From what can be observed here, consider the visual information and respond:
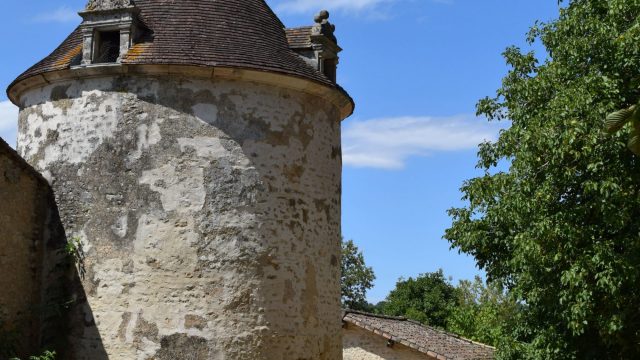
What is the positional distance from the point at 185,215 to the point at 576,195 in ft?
22.7

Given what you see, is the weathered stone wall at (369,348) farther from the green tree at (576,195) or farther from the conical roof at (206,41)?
the conical roof at (206,41)

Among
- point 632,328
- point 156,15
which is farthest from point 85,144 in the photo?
point 632,328

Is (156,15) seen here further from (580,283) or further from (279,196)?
(580,283)

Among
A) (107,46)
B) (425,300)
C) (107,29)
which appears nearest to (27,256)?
(107,46)

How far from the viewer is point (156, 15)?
14219mm

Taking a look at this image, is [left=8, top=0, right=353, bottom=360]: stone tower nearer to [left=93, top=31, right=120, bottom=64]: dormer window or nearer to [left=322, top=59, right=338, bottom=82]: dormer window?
Result: [left=93, top=31, right=120, bottom=64]: dormer window

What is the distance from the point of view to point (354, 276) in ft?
173

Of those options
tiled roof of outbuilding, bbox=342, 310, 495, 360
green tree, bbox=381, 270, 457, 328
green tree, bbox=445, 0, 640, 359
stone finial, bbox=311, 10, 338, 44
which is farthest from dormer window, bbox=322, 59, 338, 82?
green tree, bbox=381, 270, 457, 328

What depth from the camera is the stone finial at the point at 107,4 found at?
44.7 ft

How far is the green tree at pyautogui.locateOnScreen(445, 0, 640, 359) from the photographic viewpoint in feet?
44.7

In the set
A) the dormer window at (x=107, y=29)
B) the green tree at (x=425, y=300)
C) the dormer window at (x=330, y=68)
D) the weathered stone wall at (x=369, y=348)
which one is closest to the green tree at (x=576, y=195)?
the dormer window at (x=330, y=68)

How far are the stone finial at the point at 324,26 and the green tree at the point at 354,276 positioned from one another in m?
37.7

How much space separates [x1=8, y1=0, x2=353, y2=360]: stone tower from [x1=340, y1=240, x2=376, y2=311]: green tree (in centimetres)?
3857

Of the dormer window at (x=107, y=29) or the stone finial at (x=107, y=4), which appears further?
the stone finial at (x=107, y=4)
